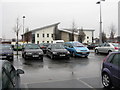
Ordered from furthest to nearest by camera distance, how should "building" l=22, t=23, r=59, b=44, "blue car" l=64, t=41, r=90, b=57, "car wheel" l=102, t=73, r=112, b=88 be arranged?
"building" l=22, t=23, r=59, b=44
"blue car" l=64, t=41, r=90, b=57
"car wheel" l=102, t=73, r=112, b=88

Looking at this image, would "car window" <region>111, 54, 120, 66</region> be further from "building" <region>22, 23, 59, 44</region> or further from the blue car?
"building" <region>22, 23, 59, 44</region>

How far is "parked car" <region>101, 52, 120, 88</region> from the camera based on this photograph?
4.35 meters

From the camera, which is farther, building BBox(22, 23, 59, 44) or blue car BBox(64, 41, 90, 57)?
building BBox(22, 23, 59, 44)

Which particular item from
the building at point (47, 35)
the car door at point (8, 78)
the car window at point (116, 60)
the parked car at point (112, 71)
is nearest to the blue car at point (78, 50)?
the parked car at point (112, 71)

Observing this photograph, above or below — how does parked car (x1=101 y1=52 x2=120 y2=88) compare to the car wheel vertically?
above

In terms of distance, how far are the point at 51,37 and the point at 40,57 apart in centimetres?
4909

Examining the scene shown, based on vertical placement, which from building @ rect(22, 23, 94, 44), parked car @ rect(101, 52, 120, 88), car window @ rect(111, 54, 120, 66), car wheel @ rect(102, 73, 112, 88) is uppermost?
building @ rect(22, 23, 94, 44)

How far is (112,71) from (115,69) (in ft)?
0.72

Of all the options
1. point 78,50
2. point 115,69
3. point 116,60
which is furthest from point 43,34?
point 115,69

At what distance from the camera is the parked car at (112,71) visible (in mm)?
4352

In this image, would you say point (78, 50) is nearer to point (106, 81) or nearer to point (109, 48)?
point (109, 48)

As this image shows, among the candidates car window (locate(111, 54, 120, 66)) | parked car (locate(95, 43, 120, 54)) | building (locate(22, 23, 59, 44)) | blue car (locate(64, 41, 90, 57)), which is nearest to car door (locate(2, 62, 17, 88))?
car window (locate(111, 54, 120, 66))

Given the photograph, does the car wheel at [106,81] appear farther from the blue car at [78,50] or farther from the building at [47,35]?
the building at [47,35]

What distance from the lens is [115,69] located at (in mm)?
4441
